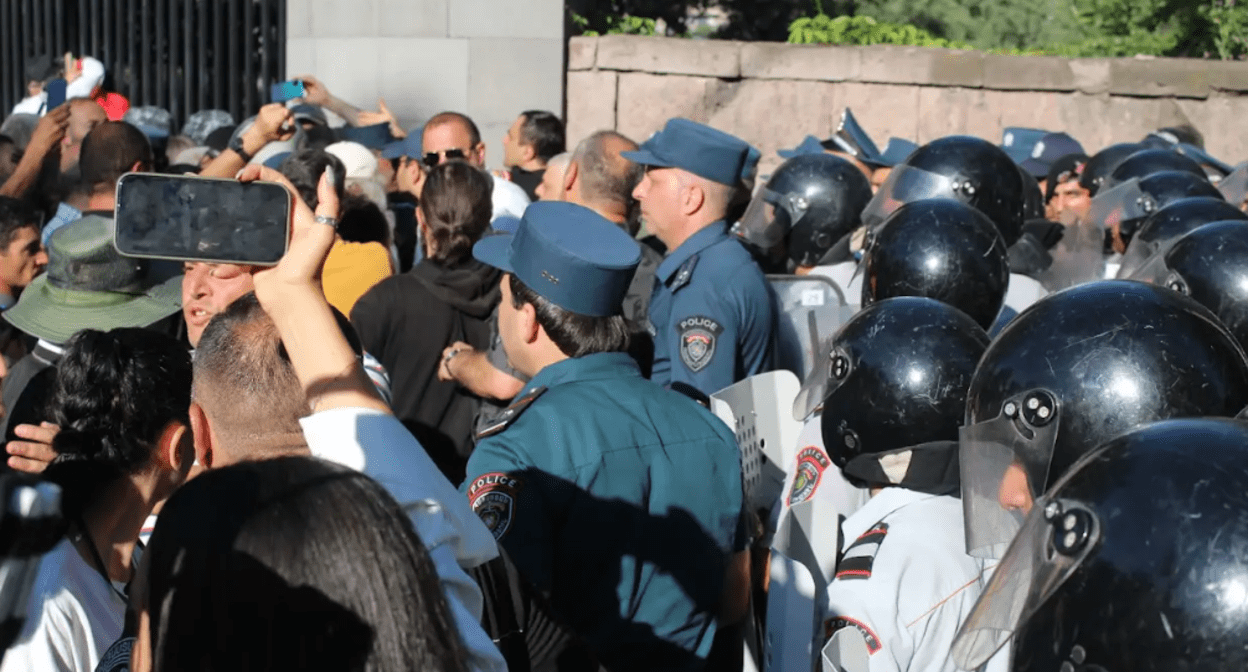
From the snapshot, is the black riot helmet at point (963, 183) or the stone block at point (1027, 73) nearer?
the black riot helmet at point (963, 183)

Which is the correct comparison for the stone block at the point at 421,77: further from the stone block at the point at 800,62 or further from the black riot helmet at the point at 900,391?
the black riot helmet at the point at 900,391

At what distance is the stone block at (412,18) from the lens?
10414 mm

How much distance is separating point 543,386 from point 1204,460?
5.30 feet

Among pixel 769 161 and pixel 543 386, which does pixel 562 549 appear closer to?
pixel 543 386

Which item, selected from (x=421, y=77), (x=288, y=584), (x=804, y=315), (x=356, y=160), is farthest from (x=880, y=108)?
(x=288, y=584)

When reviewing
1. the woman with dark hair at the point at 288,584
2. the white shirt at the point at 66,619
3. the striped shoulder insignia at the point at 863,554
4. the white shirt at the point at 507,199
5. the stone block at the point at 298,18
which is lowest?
the striped shoulder insignia at the point at 863,554

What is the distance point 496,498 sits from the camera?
112 inches

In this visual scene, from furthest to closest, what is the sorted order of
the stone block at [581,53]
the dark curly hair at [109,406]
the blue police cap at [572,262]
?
the stone block at [581,53], the blue police cap at [572,262], the dark curly hair at [109,406]

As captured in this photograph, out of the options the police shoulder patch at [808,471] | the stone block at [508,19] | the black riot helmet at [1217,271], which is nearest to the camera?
the police shoulder patch at [808,471]

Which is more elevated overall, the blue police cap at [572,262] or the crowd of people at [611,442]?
the blue police cap at [572,262]

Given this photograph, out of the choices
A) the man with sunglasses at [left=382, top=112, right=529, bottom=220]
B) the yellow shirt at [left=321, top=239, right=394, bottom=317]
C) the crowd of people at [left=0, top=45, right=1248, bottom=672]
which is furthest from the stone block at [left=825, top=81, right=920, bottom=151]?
the yellow shirt at [left=321, top=239, right=394, bottom=317]

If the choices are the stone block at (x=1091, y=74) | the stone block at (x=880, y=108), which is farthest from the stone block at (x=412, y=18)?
the stone block at (x=1091, y=74)

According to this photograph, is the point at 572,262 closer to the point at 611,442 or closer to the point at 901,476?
the point at 611,442

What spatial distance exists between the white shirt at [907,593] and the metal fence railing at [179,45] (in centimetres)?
909
